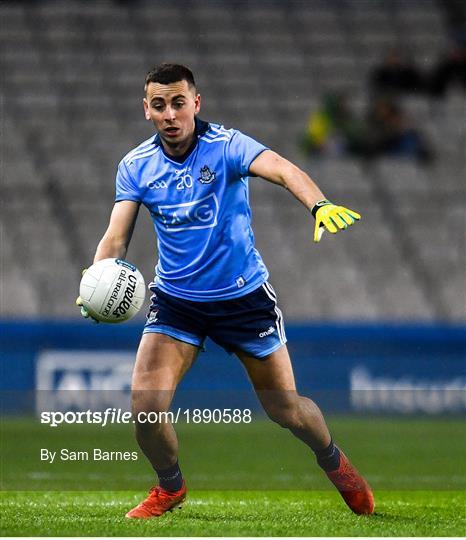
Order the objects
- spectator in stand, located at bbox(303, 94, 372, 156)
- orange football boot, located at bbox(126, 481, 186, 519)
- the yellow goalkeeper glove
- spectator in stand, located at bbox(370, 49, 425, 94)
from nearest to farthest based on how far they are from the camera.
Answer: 1. the yellow goalkeeper glove
2. orange football boot, located at bbox(126, 481, 186, 519)
3. spectator in stand, located at bbox(303, 94, 372, 156)
4. spectator in stand, located at bbox(370, 49, 425, 94)

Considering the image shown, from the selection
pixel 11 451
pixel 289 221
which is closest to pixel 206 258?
pixel 11 451

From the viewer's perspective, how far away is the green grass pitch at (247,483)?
252 inches

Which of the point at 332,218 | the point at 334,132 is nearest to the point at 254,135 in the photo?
the point at 334,132

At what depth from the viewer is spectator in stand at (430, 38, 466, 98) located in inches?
719

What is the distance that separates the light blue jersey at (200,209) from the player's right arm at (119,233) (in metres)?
0.06

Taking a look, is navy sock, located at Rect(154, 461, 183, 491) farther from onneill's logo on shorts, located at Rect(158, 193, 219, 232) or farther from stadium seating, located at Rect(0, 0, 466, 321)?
stadium seating, located at Rect(0, 0, 466, 321)

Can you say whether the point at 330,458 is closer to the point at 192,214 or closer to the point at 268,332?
the point at 268,332

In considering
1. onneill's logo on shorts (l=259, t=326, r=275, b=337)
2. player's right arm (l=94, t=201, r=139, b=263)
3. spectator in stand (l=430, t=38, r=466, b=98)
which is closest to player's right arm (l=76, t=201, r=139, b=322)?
player's right arm (l=94, t=201, r=139, b=263)

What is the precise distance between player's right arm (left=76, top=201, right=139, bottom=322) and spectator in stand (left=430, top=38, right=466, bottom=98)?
12.3 meters

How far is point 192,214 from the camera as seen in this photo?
6605mm

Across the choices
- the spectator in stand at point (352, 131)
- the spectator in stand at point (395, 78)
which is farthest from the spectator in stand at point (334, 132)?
the spectator in stand at point (395, 78)

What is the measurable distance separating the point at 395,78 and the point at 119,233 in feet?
39.2

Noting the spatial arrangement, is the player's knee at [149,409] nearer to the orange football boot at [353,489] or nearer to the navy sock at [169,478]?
the navy sock at [169,478]

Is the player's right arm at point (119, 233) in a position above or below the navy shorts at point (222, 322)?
above
